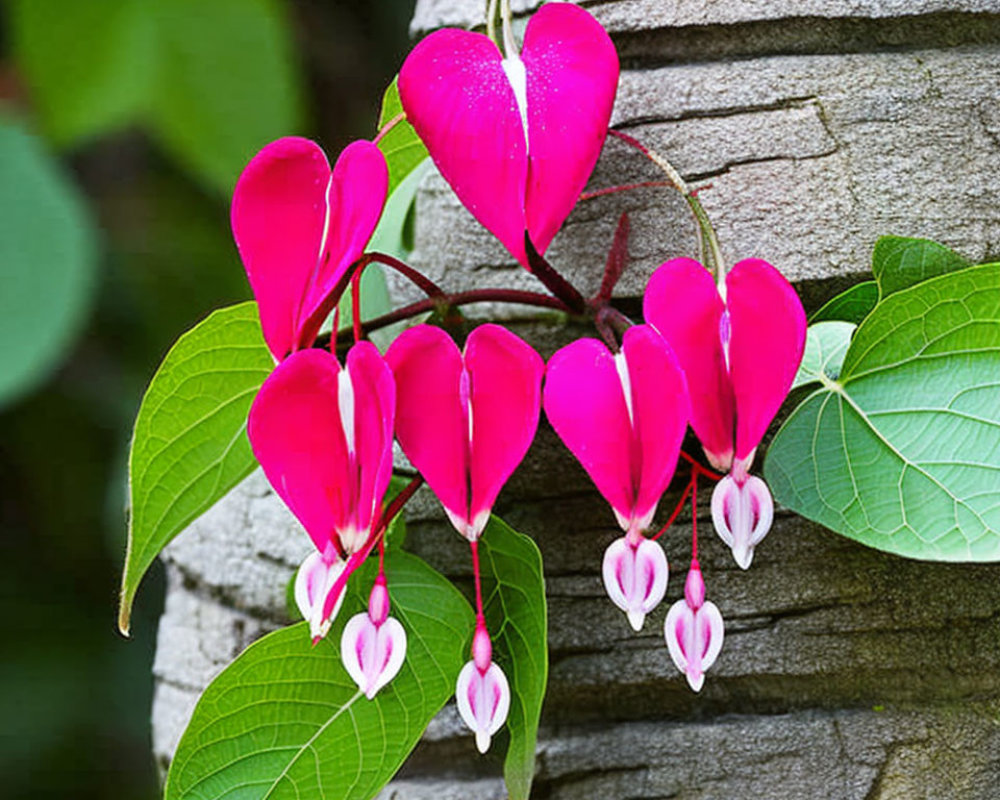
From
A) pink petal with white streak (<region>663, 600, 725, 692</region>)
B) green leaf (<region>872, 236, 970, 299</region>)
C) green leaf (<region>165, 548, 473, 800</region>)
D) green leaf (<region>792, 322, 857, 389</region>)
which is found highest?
green leaf (<region>872, 236, 970, 299</region>)

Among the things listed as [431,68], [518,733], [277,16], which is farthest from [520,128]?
[277,16]

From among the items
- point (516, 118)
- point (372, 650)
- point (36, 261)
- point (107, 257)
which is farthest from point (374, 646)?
point (107, 257)

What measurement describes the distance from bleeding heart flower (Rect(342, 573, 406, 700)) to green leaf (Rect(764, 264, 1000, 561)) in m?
0.09

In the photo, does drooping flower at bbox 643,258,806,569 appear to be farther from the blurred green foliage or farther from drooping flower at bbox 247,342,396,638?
the blurred green foliage

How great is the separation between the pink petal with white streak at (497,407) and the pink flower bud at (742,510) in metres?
0.04

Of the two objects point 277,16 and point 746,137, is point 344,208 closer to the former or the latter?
point 746,137

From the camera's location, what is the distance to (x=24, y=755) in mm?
790

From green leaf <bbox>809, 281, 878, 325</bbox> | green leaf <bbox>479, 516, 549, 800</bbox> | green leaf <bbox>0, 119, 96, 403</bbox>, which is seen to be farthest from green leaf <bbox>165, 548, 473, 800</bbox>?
green leaf <bbox>0, 119, 96, 403</bbox>

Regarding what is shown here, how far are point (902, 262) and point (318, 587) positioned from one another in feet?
0.52

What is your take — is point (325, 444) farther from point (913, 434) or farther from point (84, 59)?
point (84, 59)

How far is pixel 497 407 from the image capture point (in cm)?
25

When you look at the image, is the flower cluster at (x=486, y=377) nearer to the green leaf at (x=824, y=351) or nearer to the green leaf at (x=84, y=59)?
the green leaf at (x=824, y=351)

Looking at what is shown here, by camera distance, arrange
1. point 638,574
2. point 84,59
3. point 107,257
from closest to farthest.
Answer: point 638,574
point 84,59
point 107,257

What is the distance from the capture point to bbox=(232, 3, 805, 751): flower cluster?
0.24 metres
